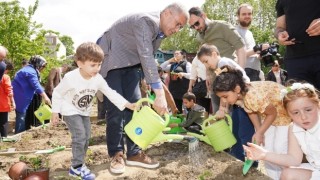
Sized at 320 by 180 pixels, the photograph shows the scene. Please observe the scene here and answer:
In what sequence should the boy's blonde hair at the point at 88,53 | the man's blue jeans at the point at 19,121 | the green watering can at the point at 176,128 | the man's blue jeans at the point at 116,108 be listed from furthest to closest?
the man's blue jeans at the point at 19,121 < the green watering can at the point at 176,128 < the man's blue jeans at the point at 116,108 < the boy's blonde hair at the point at 88,53

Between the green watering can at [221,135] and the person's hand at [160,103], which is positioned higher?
the person's hand at [160,103]

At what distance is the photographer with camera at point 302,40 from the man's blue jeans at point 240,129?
760mm

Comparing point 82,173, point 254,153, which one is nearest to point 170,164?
point 82,173

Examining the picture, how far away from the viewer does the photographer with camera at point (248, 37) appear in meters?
4.77

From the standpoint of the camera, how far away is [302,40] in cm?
296

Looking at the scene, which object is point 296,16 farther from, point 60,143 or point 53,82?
point 53,82

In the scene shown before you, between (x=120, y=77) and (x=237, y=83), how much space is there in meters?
1.15

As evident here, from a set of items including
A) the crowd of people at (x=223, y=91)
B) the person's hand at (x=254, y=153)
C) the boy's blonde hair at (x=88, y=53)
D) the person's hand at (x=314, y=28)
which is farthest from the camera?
the boy's blonde hair at (x=88, y=53)

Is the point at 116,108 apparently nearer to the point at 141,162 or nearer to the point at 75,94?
the point at 75,94

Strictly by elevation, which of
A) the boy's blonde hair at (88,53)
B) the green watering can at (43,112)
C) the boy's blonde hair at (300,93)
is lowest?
the green watering can at (43,112)

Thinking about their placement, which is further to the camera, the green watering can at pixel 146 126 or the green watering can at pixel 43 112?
the green watering can at pixel 43 112

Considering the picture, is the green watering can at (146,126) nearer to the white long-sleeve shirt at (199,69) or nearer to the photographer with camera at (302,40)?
the photographer with camera at (302,40)

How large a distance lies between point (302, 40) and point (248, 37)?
1964 mm

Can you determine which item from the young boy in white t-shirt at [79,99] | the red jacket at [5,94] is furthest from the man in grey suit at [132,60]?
the red jacket at [5,94]
